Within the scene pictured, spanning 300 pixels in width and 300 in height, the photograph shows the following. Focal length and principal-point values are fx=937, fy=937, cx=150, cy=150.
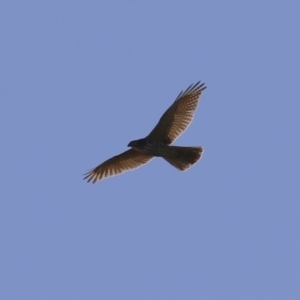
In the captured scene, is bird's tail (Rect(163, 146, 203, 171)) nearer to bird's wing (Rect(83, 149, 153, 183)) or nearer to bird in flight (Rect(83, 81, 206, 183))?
bird in flight (Rect(83, 81, 206, 183))

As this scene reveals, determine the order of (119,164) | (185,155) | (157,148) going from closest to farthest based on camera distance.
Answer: (185,155) < (157,148) < (119,164)

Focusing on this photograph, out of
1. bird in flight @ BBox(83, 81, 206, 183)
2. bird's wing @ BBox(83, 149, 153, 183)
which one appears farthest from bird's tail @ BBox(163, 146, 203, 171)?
bird's wing @ BBox(83, 149, 153, 183)

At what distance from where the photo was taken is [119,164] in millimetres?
25281

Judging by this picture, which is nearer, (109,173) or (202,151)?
(202,151)

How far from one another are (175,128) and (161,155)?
2.59 ft

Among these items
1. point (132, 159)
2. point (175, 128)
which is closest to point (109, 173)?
point (132, 159)

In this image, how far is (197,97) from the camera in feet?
80.0

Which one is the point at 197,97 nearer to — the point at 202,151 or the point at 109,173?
the point at 202,151

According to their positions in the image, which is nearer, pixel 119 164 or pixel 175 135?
pixel 175 135

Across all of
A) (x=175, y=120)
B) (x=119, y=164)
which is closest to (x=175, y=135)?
(x=175, y=120)

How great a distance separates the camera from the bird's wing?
25000 millimetres

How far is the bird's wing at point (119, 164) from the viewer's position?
25.0m

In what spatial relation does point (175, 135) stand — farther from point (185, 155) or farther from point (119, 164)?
point (119, 164)

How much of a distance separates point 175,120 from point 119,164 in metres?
2.20
